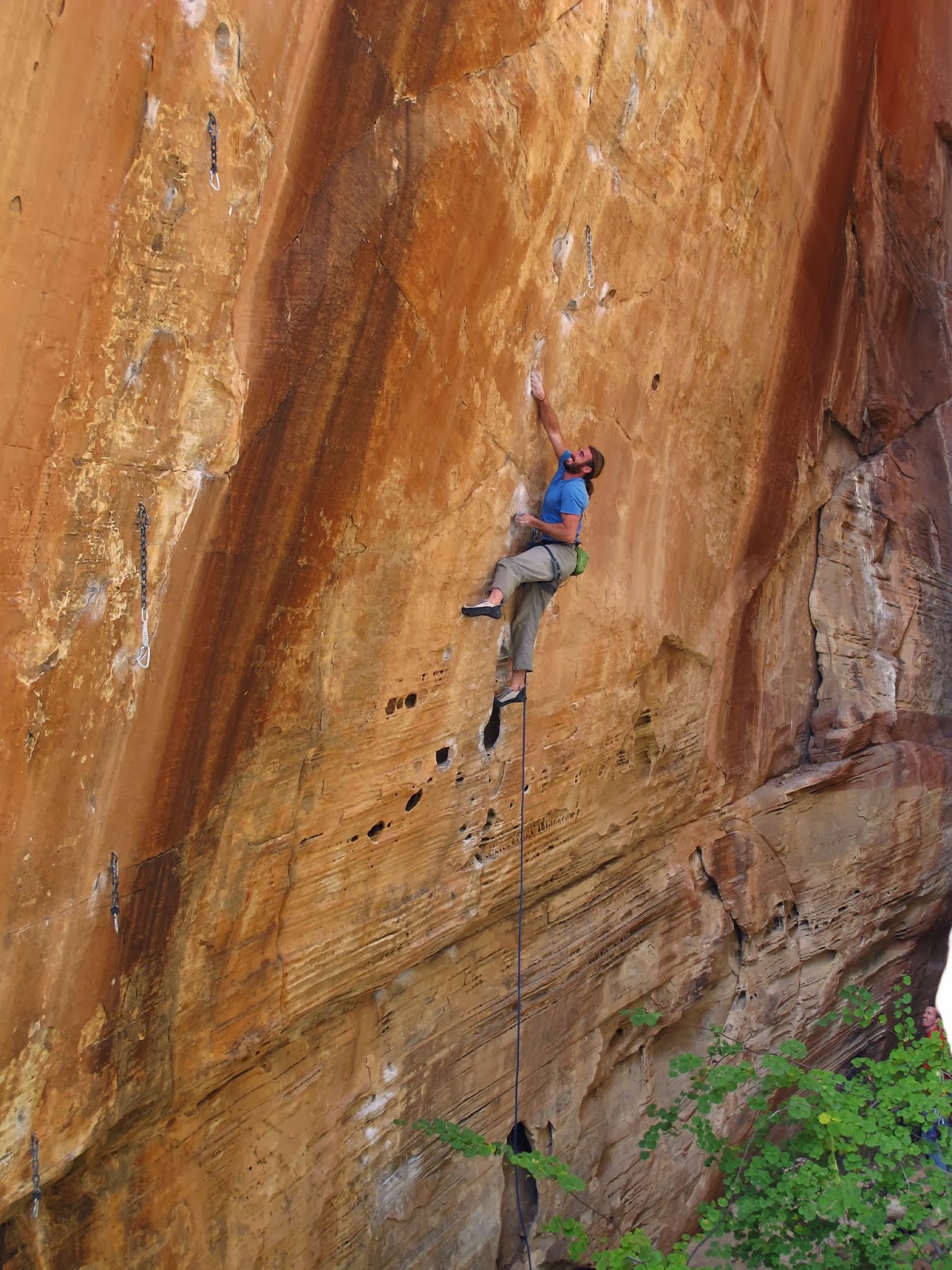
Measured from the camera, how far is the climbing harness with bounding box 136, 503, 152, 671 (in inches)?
122

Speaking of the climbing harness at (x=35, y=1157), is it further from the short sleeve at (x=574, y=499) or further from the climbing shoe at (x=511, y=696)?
the short sleeve at (x=574, y=499)

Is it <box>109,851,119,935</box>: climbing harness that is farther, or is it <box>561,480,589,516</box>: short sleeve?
<box>561,480,589,516</box>: short sleeve

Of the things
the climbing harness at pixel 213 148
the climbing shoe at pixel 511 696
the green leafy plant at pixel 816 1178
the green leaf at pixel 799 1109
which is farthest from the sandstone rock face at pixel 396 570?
the green leaf at pixel 799 1109

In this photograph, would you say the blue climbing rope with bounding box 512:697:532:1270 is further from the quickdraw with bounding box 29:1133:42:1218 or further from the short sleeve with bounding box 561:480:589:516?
the quickdraw with bounding box 29:1133:42:1218

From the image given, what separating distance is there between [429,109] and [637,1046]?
17.6 feet

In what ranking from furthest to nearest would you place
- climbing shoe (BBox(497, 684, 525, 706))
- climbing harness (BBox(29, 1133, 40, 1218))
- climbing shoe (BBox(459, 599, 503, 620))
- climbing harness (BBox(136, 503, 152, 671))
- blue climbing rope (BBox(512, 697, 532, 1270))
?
blue climbing rope (BBox(512, 697, 532, 1270))
climbing shoe (BBox(497, 684, 525, 706))
climbing shoe (BBox(459, 599, 503, 620))
climbing harness (BBox(29, 1133, 40, 1218))
climbing harness (BBox(136, 503, 152, 671))

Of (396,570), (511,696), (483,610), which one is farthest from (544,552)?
(396,570)

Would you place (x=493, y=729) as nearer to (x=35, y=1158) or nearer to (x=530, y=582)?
(x=530, y=582)

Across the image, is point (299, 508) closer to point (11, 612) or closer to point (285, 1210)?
point (11, 612)

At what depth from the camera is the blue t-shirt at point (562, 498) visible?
442 cm

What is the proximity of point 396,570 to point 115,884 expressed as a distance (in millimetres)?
1498

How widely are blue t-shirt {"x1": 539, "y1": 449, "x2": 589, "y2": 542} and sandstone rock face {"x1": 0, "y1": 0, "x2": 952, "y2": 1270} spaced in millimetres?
109

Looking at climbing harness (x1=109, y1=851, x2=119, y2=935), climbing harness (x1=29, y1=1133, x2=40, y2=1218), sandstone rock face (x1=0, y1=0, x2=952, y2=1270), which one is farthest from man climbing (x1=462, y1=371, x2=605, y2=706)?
climbing harness (x1=29, y1=1133, x2=40, y2=1218)

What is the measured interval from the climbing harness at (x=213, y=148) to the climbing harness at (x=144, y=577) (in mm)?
935
